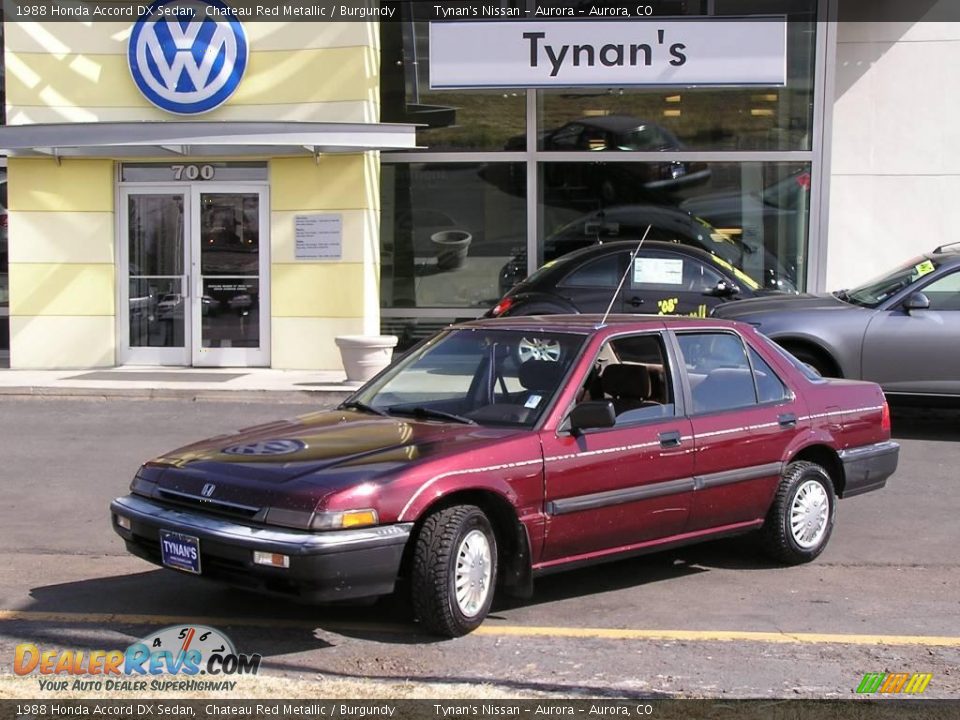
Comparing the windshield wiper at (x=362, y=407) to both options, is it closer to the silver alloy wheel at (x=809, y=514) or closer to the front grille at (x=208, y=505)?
the front grille at (x=208, y=505)

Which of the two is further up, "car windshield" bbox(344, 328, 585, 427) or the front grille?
"car windshield" bbox(344, 328, 585, 427)

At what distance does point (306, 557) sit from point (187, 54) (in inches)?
456

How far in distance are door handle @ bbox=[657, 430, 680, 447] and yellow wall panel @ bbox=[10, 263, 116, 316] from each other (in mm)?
11087

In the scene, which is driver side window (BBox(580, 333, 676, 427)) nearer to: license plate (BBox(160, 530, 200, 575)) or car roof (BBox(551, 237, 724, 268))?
license plate (BBox(160, 530, 200, 575))

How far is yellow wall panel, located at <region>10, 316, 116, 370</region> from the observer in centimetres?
1516

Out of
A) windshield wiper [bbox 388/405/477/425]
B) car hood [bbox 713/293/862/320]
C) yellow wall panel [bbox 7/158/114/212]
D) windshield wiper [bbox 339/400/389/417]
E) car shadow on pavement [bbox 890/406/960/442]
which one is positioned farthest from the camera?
yellow wall panel [bbox 7/158/114/212]

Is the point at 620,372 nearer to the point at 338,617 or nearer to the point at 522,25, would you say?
the point at 338,617

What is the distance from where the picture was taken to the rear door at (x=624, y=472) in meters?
5.50

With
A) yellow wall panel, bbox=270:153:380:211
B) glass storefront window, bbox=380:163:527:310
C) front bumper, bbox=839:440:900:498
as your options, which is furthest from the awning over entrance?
front bumper, bbox=839:440:900:498

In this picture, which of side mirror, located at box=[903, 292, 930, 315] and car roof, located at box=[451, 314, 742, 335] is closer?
car roof, located at box=[451, 314, 742, 335]

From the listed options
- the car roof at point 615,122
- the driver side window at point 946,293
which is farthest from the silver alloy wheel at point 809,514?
the car roof at point 615,122

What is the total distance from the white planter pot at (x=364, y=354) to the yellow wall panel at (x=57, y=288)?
4.01 m

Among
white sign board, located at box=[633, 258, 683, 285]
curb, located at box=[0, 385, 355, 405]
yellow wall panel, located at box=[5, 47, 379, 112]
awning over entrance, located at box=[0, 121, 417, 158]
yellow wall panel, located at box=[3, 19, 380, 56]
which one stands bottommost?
curb, located at box=[0, 385, 355, 405]
